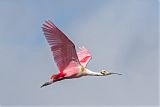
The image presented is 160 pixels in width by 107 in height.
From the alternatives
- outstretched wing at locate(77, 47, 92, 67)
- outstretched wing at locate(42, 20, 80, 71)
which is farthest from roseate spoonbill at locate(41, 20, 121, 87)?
outstretched wing at locate(77, 47, 92, 67)

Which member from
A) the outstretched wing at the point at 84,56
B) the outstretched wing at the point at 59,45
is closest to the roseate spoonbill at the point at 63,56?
the outstretched wing at the point at 59,45

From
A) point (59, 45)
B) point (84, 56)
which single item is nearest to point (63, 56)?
point (59, 45)

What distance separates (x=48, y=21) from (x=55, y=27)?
7.4 inches

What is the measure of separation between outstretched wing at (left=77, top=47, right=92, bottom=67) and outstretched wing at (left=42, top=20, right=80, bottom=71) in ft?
4.39

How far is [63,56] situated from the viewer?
14.8m

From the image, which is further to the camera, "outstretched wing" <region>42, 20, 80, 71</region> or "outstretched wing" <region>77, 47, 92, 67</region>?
"outstretched wing" <region>77, 47, 92, 67</region>

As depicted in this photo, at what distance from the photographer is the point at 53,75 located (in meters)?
15.1

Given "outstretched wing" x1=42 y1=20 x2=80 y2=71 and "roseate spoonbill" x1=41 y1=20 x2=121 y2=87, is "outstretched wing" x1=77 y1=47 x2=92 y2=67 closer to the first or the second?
"roseate spoonbill" x1=41 y1=20 x2=121 y2=87

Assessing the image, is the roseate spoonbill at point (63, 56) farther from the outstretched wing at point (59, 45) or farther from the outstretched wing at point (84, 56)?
the outstretched wing at point (84, 56)

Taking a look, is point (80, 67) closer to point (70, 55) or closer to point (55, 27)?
point (70, 55)

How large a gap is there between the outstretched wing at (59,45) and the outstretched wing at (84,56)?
1.34 metres

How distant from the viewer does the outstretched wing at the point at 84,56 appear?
1649 cm

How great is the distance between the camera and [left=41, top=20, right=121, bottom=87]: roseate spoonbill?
14.2 metres

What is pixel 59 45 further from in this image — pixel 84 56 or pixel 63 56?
pixel 84 56
